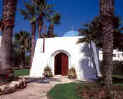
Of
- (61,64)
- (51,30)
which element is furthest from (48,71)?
(51,30)

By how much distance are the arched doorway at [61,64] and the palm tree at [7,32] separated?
7508 mm

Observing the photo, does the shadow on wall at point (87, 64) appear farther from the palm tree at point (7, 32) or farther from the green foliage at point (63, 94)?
the palm tree at point (7, 32)

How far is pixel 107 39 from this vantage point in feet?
24.3

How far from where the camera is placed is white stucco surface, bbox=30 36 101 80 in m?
13.2

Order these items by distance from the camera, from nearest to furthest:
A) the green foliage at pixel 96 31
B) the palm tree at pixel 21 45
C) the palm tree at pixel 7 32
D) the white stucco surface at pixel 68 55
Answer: the palm tree at pixel 7 32 < the green foliage at pixel 96 31 < the white stucco surface at pixel 68 55 < the palm tree at pixel 21 45

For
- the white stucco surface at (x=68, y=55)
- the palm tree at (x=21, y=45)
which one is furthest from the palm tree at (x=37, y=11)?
the palm tree at (x=21, y=45)

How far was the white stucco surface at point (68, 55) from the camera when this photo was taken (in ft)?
43.5

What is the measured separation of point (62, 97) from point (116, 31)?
23.9 ft

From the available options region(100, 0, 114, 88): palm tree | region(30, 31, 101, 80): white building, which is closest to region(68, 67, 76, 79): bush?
region(30, 31, 101, 80): white building

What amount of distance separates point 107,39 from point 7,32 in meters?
5.66

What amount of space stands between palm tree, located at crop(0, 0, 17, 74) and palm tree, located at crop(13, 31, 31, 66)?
19.9 m

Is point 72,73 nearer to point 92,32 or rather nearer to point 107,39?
point 92,32

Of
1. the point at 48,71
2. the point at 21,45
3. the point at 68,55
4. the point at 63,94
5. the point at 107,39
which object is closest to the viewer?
the point at 63,94

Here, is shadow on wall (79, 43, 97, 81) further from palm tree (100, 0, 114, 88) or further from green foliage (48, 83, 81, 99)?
green foliage (48, 83, 81, 99)
